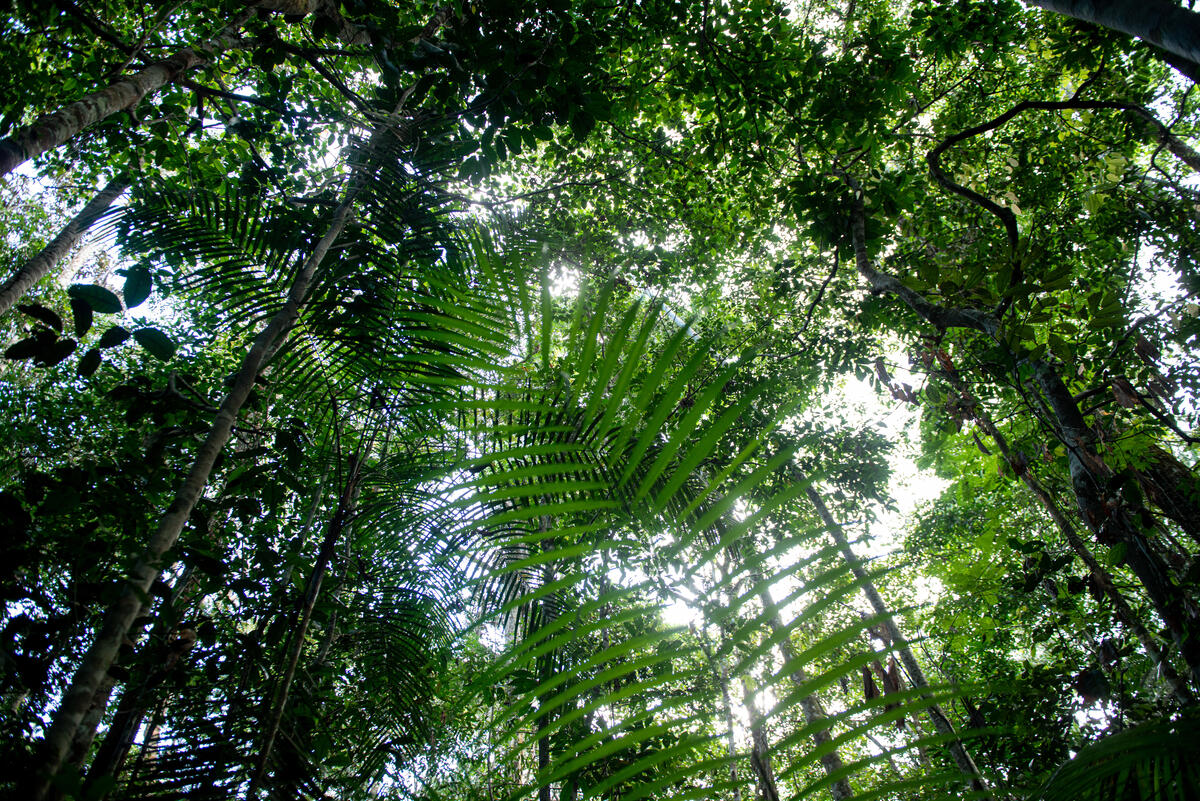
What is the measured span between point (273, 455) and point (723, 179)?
527 centimetres

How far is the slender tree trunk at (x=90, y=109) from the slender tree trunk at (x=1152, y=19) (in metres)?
4.04

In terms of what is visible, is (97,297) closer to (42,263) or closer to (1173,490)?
(1173,490)

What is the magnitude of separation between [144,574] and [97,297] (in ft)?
2.71

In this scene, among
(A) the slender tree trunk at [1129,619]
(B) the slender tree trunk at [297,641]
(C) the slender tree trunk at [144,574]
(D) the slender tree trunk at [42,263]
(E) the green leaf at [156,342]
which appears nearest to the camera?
(C) the slender tree trunk at [144,574]

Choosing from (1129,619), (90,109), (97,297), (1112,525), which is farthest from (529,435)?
(1129,619)

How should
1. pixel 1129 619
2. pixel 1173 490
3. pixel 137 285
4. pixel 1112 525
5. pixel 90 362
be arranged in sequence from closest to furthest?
pixel 90 362 < pixel 137 285 < pixel 1112 525 < pixel 1129 619 < pixel 1173 490

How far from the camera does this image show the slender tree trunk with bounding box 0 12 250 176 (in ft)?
6.08

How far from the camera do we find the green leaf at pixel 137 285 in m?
1.47

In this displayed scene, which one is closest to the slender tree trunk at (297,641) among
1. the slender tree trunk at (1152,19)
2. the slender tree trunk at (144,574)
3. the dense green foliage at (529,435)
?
the dense green foliage at (529,435)

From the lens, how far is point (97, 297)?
1305mm

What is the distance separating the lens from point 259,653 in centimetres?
150

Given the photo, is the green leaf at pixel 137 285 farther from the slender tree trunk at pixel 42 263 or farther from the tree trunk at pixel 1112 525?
the slender tree trunk at pixel 42 263

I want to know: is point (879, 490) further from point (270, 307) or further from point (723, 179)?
point (270, 307)

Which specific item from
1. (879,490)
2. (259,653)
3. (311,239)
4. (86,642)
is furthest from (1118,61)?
(86,642)
